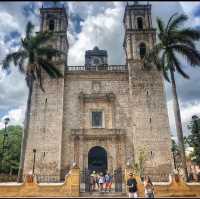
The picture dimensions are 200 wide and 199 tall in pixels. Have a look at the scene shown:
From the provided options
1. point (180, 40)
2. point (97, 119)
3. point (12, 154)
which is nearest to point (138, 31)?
point (180, 40)

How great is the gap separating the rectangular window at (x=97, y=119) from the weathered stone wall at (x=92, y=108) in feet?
1.88

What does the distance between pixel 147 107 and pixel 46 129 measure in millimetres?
10420

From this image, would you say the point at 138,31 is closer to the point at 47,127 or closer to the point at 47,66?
the point at 47,66

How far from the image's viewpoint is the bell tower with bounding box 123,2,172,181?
901 inches

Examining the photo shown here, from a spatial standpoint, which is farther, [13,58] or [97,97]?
[97,97]

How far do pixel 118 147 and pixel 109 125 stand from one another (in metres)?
2.46

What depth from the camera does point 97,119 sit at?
1006 inches

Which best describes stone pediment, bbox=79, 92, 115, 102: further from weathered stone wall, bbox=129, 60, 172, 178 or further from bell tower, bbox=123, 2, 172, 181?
weathered stone wall, bbox=129, 60, 172, 178

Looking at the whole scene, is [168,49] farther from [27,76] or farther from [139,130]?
[27,76]

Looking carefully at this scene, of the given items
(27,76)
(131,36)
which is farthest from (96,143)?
(131,36)

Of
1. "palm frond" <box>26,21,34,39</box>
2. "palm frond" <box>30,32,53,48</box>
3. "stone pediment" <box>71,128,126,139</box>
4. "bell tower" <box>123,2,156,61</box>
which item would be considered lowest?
"stone pediment" <box>71,128,126,139</box>

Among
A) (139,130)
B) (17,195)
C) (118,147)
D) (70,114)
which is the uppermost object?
(70,114)

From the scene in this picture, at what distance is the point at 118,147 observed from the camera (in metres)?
24.0

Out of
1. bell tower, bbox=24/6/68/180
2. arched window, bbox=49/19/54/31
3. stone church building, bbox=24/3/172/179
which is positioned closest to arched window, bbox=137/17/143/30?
stone church building, bbox=24/3/172/179
